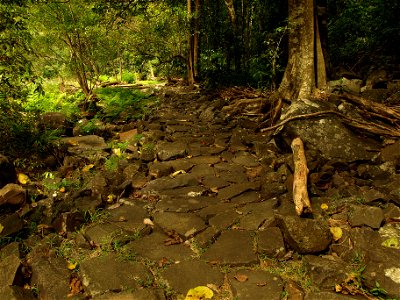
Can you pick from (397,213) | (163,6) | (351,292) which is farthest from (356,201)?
(163,6)

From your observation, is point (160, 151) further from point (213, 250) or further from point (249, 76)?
point (249, 76)

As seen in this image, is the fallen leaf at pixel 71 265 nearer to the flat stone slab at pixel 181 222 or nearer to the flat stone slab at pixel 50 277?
the flat stone slab at pixel 50 277

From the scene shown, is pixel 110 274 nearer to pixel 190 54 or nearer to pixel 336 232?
pixel 336 232

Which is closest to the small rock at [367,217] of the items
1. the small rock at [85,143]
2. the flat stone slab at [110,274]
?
the flat stone slab at [110,274]

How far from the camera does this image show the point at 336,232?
10.9ft

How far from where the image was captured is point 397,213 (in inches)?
135

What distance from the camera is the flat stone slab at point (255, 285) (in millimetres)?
2709

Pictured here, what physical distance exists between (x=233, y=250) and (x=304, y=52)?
5.21 m

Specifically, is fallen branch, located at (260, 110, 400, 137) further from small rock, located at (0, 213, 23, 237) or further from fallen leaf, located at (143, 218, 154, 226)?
small rock, located at (0, 213, 23, 237)

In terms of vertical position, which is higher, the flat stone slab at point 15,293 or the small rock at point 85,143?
the small rock at point 85,143

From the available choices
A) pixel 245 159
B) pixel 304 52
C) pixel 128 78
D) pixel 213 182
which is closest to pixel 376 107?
pixel 304 52

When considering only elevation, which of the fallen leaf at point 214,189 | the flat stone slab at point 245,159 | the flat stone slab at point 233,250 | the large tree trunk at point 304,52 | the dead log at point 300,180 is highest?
the large tree trunk at point 304,52

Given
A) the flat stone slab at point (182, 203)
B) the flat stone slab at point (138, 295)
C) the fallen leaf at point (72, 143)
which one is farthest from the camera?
the fallen leaf at point (72, 143)

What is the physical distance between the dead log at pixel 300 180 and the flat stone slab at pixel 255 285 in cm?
87
